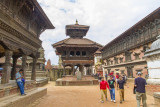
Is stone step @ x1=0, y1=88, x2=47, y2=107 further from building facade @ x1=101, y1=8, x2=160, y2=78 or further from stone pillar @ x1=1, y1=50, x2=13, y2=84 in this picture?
building facade @ x1=101, y1=8, x2=160, y2=78

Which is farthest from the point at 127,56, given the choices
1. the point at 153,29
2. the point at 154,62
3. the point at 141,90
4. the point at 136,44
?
the point at 141,90

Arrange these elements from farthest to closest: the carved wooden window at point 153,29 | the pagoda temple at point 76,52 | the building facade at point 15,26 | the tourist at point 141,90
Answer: the pagoda temple at point 76,52 < the carved wooden window at point 153,29 < the building facade at point 15,26 < the tourist at point 141,90

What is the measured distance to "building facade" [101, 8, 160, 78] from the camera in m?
14.7

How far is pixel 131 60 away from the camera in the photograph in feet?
64.4

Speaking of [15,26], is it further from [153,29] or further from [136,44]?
[136,44]

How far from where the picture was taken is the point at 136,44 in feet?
59.5

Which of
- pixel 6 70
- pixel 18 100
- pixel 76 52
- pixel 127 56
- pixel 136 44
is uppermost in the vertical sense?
pixel 136 44

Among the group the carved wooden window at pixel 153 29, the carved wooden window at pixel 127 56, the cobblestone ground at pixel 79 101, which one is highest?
the carved wooden window at pixel 153 29

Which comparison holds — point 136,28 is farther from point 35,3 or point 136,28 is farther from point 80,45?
point 35,3

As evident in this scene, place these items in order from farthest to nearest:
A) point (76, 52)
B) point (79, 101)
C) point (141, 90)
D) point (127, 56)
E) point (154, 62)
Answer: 1. point (127, 56)
2. point (76, 52)
3. point (79, 101)
4. point (154, 62)
5. point (141, 90)

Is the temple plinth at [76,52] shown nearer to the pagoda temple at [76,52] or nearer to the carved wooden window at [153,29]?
the pagoda temple at [76,52]

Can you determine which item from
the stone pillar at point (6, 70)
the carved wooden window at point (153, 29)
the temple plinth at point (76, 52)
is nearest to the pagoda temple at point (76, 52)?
the temple plinth at point (76, 52)

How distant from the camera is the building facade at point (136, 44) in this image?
14693 millimetres

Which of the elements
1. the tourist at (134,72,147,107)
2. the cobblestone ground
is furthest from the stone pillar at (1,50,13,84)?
the tourist at (134,72,147,107)
